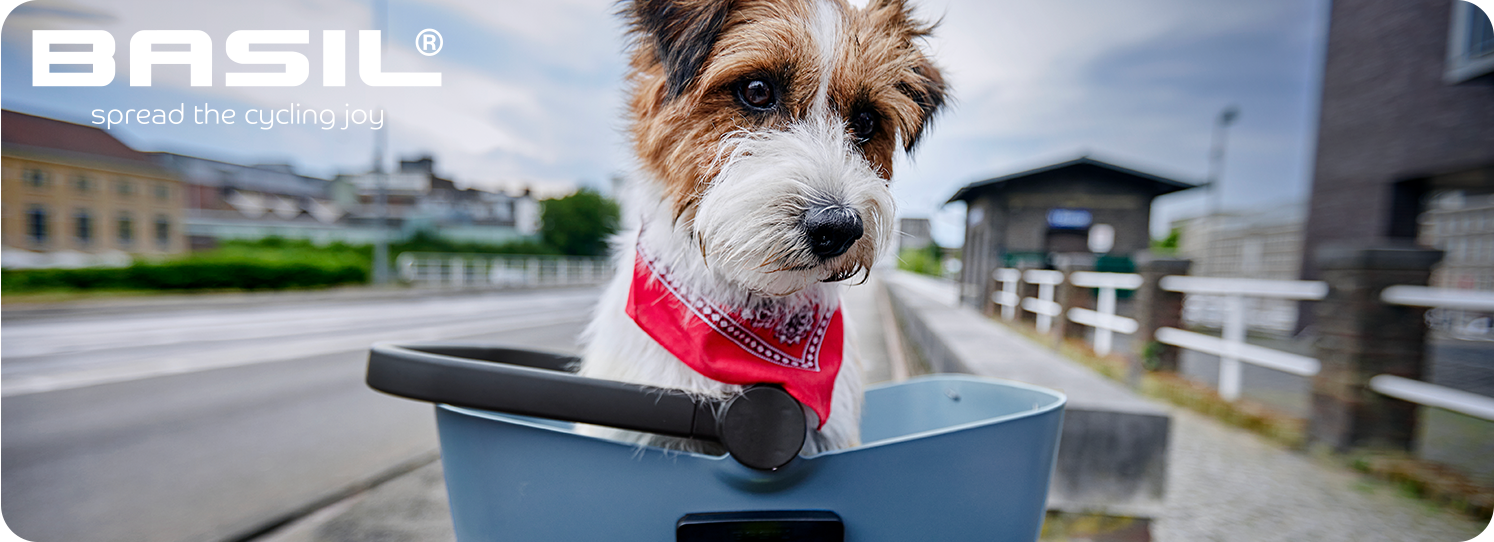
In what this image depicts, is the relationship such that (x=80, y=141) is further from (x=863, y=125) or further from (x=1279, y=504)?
(x=1279, y=504)

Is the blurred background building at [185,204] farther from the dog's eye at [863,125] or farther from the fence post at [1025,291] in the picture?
the fence post at [1025,291]

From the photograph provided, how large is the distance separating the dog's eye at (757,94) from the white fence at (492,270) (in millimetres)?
17127

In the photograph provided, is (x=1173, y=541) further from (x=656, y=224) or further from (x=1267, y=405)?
(x=1267, y=405)

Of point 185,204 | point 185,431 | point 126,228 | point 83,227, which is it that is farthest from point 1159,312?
point 185,204

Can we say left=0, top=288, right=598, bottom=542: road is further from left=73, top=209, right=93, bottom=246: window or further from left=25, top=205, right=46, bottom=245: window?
left=73, top=209, right=93, bottom=246: window

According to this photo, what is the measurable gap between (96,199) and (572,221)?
20996 mm

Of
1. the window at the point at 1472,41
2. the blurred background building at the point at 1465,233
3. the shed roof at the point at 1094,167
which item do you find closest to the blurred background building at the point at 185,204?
the shed roof at the point at 1094,167

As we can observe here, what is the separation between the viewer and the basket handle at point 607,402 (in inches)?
32.0

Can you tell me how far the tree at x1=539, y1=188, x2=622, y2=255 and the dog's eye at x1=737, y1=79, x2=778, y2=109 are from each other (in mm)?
36131

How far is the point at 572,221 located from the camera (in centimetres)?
3831

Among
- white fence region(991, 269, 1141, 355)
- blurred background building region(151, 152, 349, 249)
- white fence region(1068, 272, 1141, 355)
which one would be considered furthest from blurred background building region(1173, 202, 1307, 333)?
blurred background building region(151, 152, 349, 249)

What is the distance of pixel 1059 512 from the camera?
80.0 inches

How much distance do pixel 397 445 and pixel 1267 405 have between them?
19.3 feet

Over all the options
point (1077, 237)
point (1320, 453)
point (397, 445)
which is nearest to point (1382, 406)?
point (1320, 453)
